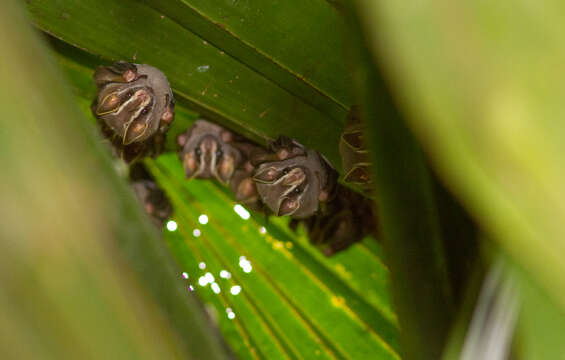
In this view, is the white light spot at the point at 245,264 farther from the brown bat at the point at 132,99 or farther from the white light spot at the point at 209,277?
the brown bat at the point at 132,99

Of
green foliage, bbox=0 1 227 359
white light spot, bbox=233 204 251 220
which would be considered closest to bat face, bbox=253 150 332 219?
white light spot, bbox=233 204 251 220

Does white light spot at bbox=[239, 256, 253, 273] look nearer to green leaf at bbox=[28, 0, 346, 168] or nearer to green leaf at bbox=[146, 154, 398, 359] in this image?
green leaf at bbox=[146, 154, 398, 359]

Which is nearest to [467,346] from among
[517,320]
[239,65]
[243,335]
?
[517,320]

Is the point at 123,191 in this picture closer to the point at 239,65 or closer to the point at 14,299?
the point at 14,299

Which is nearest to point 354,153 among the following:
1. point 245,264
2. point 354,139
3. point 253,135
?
point 354,139

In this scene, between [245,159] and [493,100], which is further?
[245,159]

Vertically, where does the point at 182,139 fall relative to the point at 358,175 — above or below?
below

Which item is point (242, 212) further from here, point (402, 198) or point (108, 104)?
point (402, 198)


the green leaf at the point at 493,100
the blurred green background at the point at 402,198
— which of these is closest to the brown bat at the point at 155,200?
the blurred green background at the point at 402,198
